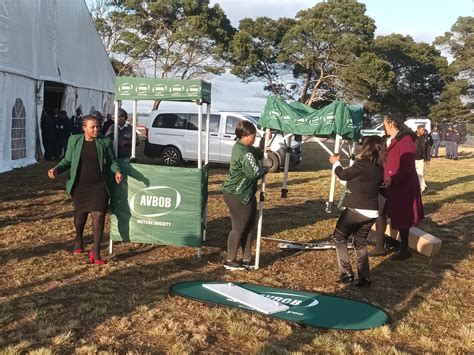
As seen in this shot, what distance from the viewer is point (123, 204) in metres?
6.89

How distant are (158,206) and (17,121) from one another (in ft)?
32.9

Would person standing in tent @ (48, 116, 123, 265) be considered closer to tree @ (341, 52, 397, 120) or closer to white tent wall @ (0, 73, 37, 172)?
white tent wall @ (0, 73, 37, 172)

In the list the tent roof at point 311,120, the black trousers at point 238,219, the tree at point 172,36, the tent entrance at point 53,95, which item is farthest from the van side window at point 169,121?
the tree at point 172,36

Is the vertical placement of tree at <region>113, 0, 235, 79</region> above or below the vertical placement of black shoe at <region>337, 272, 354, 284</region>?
above

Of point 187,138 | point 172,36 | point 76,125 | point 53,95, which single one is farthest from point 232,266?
point 172,36

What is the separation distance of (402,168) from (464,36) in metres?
52.5

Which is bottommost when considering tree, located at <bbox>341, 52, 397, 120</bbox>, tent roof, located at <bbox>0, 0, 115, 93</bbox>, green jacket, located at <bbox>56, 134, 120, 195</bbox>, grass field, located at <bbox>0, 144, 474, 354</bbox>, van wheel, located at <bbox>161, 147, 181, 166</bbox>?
grass field, located at <bbox>0, 144, 474, 354</bbox>

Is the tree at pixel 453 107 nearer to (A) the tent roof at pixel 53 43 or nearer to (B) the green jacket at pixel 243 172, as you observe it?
(A) the tent roof at pixel 53 43

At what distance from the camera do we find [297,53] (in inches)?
1789

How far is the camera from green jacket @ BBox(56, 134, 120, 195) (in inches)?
250

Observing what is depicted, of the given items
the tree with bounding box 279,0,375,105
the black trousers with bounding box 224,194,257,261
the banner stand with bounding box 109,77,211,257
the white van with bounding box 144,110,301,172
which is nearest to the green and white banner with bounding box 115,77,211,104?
the banner stand with bounding box 109,77,211,257

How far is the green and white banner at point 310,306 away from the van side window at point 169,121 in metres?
12.2

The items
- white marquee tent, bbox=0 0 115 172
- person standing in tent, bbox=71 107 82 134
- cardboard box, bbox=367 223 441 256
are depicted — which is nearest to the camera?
cardboard box, bbox=367 223 441 256

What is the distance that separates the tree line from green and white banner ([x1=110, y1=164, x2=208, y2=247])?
34.4 meters
